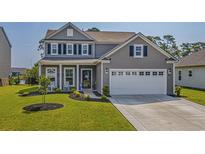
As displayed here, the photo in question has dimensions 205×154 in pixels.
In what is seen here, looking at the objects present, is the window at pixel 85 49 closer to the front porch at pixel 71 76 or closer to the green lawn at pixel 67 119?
the front porch at pixel 71 76

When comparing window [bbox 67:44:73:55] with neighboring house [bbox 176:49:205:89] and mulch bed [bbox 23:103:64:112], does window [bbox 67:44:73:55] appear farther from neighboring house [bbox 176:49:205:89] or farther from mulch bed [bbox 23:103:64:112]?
neighboring house [bbox 176:49:205:89]

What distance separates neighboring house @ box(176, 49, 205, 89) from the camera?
27.5 meters

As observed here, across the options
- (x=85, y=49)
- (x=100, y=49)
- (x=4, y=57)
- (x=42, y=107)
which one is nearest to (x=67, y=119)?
(x=42, y=107)

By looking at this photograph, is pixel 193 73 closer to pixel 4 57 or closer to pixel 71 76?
pixel 71 76

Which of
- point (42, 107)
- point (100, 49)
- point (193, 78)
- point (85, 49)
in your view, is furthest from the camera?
point (193, 78)

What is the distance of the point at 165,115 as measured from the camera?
1288cm

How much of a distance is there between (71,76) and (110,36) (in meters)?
7.61

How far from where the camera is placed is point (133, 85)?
69.2 feet

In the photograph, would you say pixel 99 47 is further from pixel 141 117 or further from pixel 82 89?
pixel 141 117

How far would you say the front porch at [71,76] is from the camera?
78.3ft

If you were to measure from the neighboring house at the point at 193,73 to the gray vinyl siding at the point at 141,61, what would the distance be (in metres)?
7.79

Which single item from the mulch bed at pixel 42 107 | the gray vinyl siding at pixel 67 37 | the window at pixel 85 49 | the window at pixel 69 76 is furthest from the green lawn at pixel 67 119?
the gray vinyl siding at pixel 67 37

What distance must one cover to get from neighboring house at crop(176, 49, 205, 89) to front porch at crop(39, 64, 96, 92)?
1264 cm

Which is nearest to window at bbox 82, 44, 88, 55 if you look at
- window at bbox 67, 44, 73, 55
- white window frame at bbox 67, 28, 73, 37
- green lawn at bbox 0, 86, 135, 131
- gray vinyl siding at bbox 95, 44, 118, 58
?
gray vinyl siding at bbox 95, 44, 118, 58
